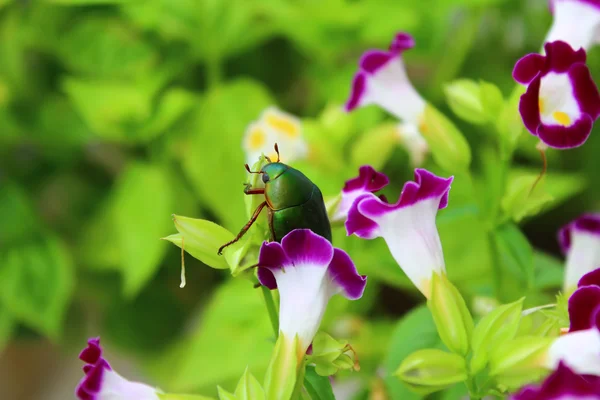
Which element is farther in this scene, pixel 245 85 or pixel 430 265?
pixel 245 85

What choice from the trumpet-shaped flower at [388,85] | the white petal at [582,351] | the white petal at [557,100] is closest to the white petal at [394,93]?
the trumpet-shaped flower at [388,85]

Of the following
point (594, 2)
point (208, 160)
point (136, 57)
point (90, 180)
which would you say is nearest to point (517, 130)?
point (594, 2)

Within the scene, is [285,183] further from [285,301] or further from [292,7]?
[292,7]

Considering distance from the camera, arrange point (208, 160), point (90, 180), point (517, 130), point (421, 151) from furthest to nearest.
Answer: point (90, 180)
point (208, 160)
point (421, 151)
point (517, 130)

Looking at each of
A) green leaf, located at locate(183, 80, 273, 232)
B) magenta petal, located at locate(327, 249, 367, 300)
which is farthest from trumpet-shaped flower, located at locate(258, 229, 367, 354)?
green leaf, located at locate(183, 80, 273, 232)

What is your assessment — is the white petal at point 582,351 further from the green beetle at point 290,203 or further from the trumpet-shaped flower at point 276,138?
the trumpet-shaped flower at point 276,138

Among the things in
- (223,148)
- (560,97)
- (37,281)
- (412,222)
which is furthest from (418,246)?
(37,281)
